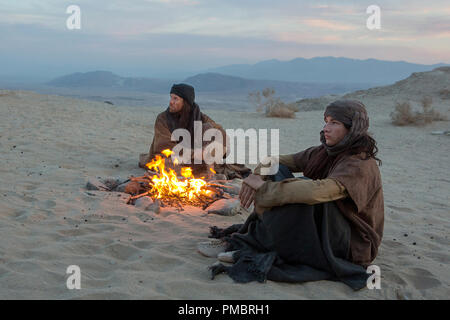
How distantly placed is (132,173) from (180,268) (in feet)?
12.2

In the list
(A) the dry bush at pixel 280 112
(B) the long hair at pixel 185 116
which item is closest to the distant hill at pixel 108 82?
(A) the dry bush at pixel 280 112

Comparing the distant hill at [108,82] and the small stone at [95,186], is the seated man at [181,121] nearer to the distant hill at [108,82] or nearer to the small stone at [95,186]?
the small stone at [95,186]

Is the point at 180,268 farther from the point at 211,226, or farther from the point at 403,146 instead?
the point at 403,146

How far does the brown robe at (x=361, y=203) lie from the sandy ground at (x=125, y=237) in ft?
0.99

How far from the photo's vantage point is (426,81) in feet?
86.0

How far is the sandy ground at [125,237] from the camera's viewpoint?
3.02m

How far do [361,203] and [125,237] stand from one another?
2.06 metres

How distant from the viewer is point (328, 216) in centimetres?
316

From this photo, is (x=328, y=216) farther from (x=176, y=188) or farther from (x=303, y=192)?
(x=176, y=188)

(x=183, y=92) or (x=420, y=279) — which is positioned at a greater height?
(x=183, y=92)

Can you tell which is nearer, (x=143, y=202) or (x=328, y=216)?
(x=328, y=216)

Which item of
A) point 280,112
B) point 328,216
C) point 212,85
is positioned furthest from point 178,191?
point 212,85
